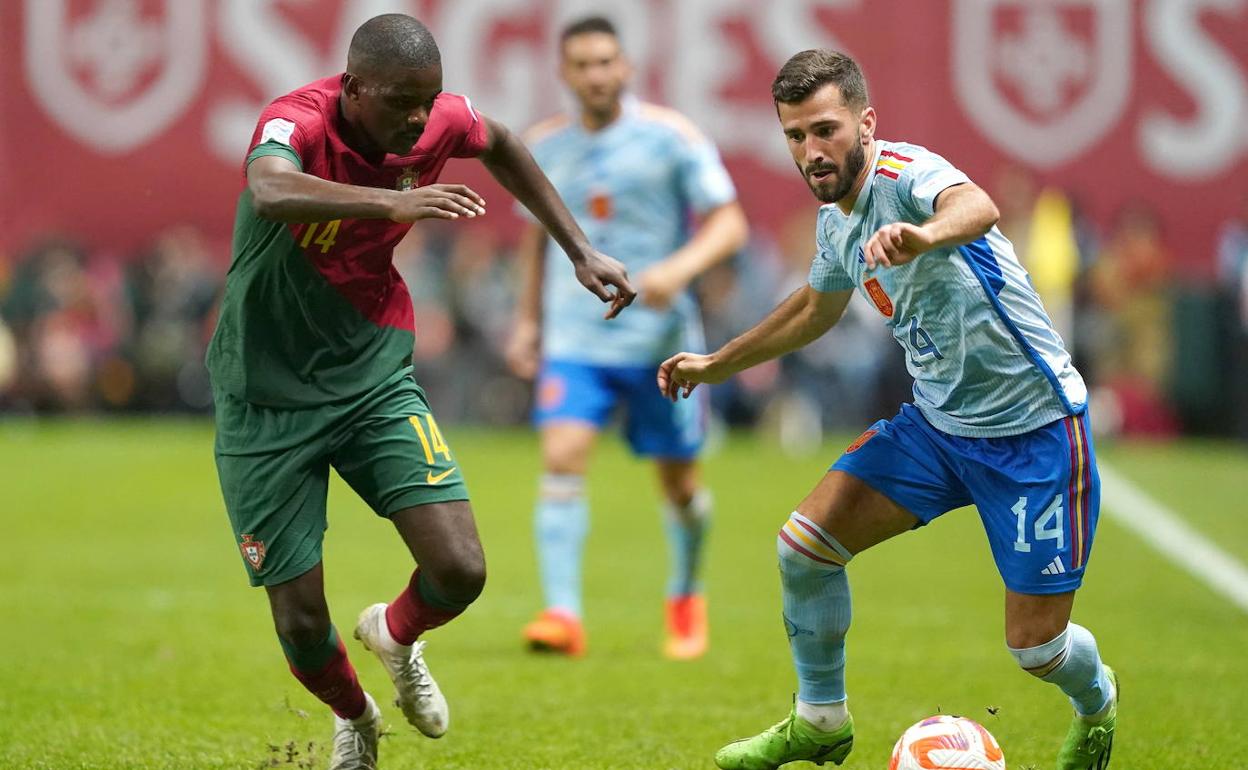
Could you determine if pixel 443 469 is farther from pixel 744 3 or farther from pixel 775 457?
pixel 744 3

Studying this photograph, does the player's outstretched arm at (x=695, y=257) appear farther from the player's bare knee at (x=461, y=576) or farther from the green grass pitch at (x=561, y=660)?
the player's bare knee at (x=461, y=576)

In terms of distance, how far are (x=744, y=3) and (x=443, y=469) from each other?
17380mm

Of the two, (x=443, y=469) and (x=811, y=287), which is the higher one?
(x=811, y=287)

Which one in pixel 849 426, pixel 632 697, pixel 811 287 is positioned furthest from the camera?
pixel 849 426

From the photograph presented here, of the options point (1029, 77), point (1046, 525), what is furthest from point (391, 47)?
point (1029, 77)

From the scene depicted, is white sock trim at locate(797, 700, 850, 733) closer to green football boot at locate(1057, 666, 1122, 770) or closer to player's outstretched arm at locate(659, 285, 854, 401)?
green football boot at locate(1057, 666, 1122, 770)

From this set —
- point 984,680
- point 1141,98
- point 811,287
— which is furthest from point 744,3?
point 811,287

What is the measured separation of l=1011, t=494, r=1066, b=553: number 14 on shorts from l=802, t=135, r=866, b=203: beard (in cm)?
116

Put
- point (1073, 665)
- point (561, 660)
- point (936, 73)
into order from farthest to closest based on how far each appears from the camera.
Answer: point (936, 73)
point (561, 660)
point (1073, 665)

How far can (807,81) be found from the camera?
18.1 feet

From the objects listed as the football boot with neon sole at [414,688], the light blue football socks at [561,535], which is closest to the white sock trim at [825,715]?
the football boot with neon sole at [414,688]

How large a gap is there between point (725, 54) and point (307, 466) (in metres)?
17.4

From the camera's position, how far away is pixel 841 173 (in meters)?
5.58

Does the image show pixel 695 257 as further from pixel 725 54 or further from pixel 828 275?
pixel 725 54
